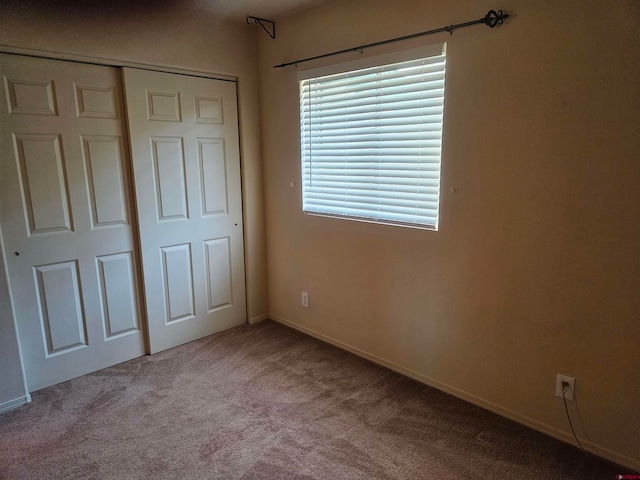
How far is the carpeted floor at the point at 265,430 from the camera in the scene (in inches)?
70.1

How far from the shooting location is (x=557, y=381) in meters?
1.91

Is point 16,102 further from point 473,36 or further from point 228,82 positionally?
point 473,36

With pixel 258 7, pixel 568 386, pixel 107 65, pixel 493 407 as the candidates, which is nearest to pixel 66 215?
pixel 107 65

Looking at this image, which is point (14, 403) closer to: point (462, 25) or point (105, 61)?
point (105, 61)

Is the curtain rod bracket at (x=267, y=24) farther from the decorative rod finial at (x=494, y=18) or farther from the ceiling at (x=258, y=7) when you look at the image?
the decorative rod finial at (x=494, y=18)

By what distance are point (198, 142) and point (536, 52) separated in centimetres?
224

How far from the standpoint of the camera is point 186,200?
2910 millimetres

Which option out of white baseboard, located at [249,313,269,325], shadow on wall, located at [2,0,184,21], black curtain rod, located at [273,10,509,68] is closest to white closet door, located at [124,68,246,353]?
white baseboard, located at [249,313,269,325]

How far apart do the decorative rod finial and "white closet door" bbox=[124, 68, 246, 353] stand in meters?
1.92

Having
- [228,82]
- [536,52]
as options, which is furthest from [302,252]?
[536,52]

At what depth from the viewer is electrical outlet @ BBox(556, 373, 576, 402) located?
1867mm

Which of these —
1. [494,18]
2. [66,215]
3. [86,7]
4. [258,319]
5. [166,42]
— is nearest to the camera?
[494,18]

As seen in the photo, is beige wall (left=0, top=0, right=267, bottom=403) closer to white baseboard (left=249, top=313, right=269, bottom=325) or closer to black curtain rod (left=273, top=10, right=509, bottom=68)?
white baseboard (left=249, top=313, right=269, bottom=325)

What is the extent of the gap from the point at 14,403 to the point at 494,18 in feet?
11.0
